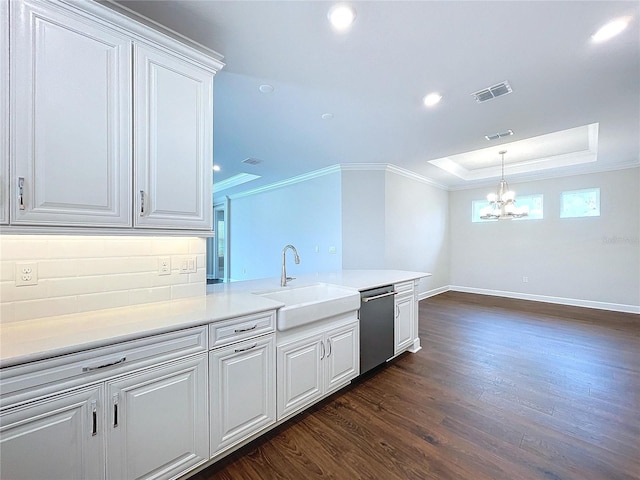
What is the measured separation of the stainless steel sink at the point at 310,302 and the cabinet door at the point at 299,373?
18cm

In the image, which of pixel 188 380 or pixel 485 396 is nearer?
pixel 188 380

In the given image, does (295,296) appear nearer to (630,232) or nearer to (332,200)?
(332,200)

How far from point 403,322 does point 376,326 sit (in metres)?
0.53

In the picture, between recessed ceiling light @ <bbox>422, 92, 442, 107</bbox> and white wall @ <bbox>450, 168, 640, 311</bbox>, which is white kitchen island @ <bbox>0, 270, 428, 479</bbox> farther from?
white wall @ <bbox>450, 168, 640, 311</bbox>

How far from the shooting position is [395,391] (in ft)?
7.97

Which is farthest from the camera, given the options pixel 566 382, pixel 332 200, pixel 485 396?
pixel 332 200

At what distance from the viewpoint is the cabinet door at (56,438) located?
3.34 ft

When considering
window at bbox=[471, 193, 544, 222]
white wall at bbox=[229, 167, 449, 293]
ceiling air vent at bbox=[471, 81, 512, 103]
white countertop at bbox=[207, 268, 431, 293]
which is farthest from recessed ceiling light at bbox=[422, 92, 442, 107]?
window at bbox=[471, 193, 544, 222]

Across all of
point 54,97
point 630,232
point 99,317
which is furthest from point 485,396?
point 630,232

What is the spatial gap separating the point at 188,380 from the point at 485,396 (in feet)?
7.90

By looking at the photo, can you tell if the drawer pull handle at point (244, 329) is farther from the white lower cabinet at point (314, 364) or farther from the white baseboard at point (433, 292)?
the white baseboard at point (433, 292)

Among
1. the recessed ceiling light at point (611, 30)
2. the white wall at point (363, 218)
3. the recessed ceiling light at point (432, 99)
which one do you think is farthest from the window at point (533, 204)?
the recessed ceiling light at point (611, 30)

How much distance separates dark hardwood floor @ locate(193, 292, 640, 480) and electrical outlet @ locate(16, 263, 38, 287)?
4.70 feet

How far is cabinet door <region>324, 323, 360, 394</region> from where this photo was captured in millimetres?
2160
